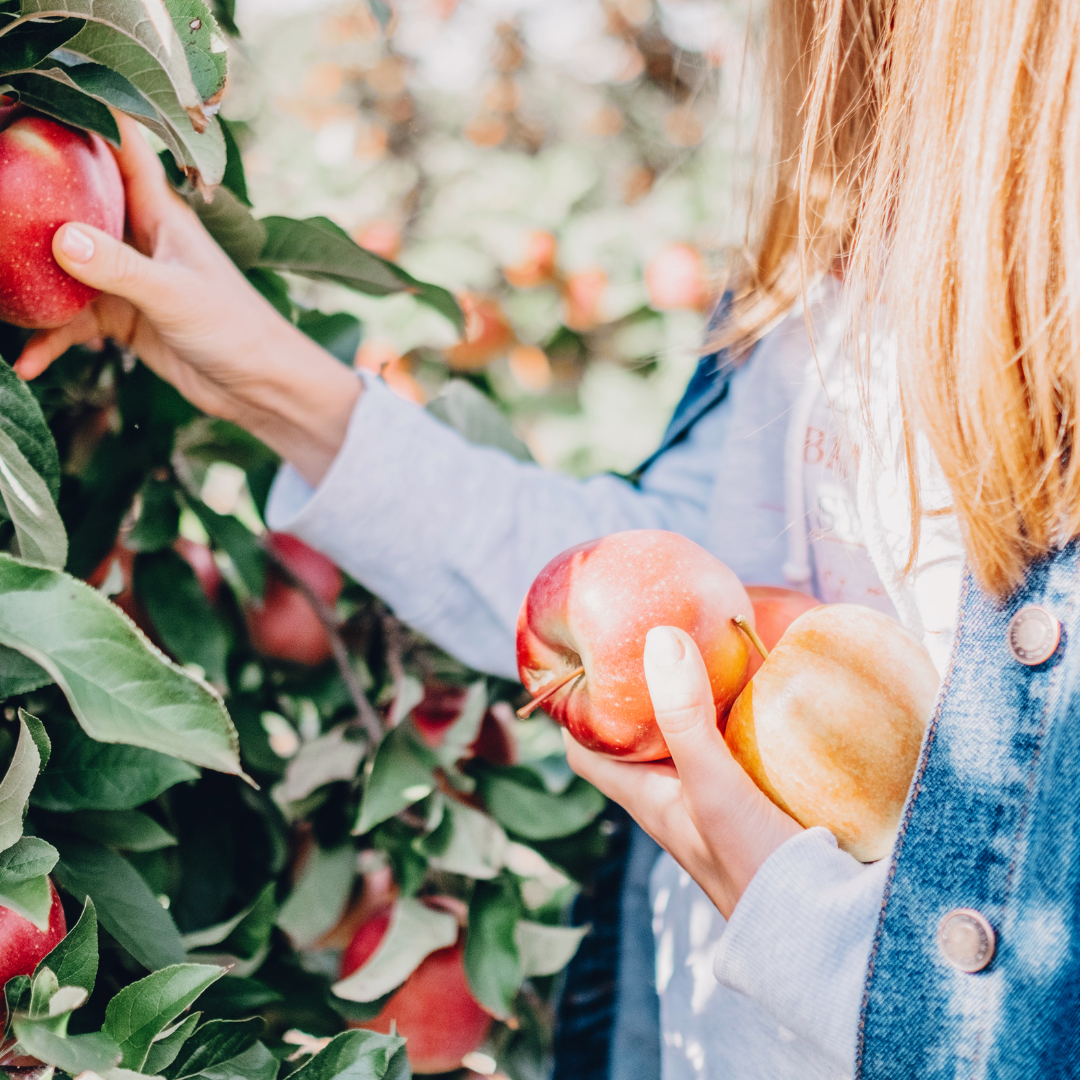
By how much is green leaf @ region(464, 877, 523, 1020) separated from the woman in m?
0.15

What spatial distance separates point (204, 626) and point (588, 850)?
1.71ft

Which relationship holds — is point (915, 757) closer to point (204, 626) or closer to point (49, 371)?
point (204, 626)

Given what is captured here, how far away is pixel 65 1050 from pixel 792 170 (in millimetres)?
966

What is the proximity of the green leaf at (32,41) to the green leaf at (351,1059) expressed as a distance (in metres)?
0.55

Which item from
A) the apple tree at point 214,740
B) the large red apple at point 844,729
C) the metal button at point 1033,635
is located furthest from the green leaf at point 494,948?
the metal button at point 1033,635

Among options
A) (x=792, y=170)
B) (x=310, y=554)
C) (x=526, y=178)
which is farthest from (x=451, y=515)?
(x=526, y=178)

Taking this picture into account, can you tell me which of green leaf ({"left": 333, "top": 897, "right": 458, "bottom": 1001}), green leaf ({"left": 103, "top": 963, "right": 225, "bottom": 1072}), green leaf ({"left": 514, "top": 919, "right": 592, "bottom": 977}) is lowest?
green leaf ({"left": 514, "top": 919, "right": 592, "bottom": 977})

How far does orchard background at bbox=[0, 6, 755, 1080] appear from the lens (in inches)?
17.5

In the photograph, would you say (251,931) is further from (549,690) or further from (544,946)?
(544,946)

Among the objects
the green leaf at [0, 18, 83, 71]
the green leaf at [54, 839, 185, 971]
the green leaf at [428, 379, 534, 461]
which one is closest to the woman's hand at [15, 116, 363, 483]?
the green leaf at [0, 18, 83, 71]

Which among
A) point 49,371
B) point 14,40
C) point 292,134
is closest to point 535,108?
point 292,134

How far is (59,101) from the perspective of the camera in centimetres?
52

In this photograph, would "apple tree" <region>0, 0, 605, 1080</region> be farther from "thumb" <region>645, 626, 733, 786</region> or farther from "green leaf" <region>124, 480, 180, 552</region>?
"thumb" <region>645, 626, 733, 786</region>

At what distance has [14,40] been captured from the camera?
47 centimetres
